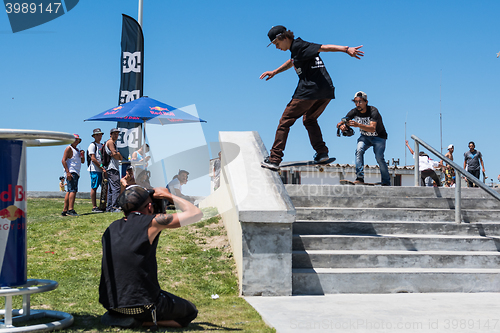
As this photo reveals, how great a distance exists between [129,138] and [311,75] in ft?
26.6

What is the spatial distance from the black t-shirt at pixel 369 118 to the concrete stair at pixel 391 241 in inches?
48.6

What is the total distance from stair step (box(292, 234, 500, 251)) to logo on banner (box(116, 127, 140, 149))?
329 inches

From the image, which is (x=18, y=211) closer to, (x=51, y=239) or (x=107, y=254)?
(x=107, y=254)

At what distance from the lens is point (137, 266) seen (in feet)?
13.1

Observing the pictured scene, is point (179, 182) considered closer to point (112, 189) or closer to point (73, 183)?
point (112, 189)

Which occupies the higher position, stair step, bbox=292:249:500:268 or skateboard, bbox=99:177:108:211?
skateboard, bbox=99:177:108:211

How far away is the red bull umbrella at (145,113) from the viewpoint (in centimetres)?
1112

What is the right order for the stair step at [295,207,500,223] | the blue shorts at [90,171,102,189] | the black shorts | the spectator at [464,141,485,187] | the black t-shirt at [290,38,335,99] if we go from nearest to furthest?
1. the black shorts
2. the black t-shirt at [290,38,335,99]
3. the stair step at [295,207,500,223]
4. the blue shorts at [90,171,102,189]
5. the spectator at [464,141,485,187]

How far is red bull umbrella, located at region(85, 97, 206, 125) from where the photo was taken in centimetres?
1112

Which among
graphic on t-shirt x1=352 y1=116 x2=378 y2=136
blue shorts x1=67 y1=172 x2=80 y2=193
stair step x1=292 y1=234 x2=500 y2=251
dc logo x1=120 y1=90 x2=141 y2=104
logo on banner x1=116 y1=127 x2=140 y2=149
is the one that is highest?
dc logo x1=120 y1=90 x2=141 y2=104

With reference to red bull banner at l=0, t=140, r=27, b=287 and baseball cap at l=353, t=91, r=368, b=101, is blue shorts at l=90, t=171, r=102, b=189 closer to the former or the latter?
baseball cap at l=353, t=91, r=368, b=101

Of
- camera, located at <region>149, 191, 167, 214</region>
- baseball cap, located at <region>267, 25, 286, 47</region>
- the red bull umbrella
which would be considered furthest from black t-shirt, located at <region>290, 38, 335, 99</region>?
the red bull umbrella

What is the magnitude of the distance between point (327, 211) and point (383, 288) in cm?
164

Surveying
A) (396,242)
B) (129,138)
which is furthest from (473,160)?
(129,138)
